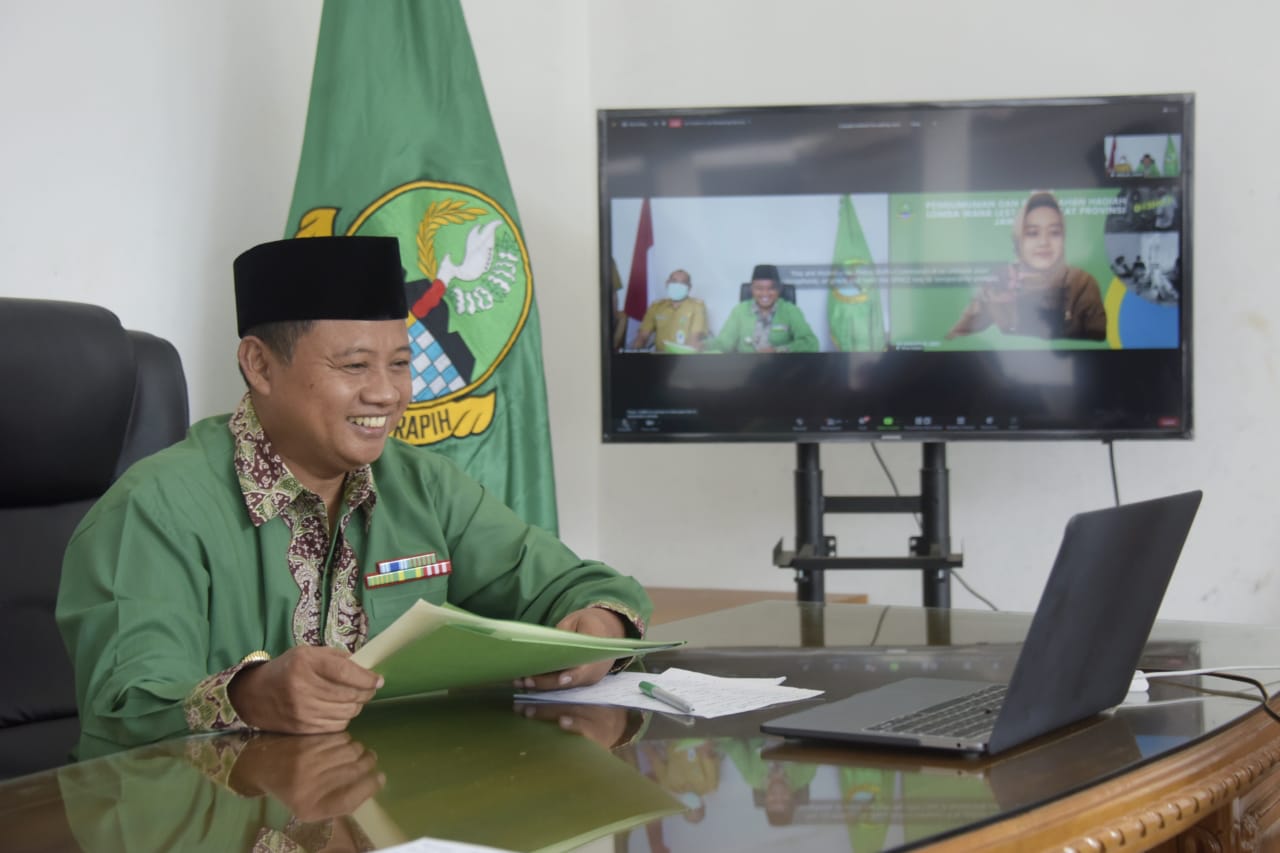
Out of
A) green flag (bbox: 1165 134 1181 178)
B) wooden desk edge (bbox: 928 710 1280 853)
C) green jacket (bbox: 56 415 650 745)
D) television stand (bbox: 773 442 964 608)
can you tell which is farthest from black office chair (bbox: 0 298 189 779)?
green flag (bbox: 1165 134 1181 178)

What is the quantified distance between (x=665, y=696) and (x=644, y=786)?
0.32m

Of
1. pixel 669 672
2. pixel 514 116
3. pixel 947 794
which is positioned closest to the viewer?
pixel 947 794

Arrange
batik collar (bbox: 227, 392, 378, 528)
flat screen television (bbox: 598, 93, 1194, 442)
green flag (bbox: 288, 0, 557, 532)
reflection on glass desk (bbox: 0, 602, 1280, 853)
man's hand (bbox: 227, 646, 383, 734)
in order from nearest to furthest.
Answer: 1. reflection on glass desk (bbox: 0, 602, 1280, 853)
2. man's hand (bbox: 227, 646, 383, 734)
3. batik collar (bbox: 227, 392, 378, 528)
4. green flag (bbox: 288, 0, 557, 532)
5. flat screen television (bbox: 598, 93, 1194, 442)

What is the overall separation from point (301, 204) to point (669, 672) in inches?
59.4

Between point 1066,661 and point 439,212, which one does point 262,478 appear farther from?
point 439,212

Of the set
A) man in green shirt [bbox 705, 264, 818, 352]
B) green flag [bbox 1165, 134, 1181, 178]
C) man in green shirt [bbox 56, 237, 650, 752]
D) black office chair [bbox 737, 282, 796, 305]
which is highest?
green flag [bbox 1165, 134, 1181, 178]

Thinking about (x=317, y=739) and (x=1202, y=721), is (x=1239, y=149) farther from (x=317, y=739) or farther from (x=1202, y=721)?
(x=317, y=739)

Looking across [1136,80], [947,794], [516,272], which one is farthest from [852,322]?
[947,794]

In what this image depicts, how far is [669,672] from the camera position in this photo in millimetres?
1535

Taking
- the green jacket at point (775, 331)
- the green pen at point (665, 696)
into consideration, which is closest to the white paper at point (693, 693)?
the green pen at point (665, 696)

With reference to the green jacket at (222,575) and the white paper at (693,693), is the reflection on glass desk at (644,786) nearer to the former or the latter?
the white paper at (693,693)

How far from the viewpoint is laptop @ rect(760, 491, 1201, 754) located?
108 cm

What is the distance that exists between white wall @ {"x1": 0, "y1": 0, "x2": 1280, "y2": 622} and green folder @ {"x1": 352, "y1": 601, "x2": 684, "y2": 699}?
4.66 feet

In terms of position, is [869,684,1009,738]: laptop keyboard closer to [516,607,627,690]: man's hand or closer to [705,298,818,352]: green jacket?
[516,607,627,690]: man's hand
